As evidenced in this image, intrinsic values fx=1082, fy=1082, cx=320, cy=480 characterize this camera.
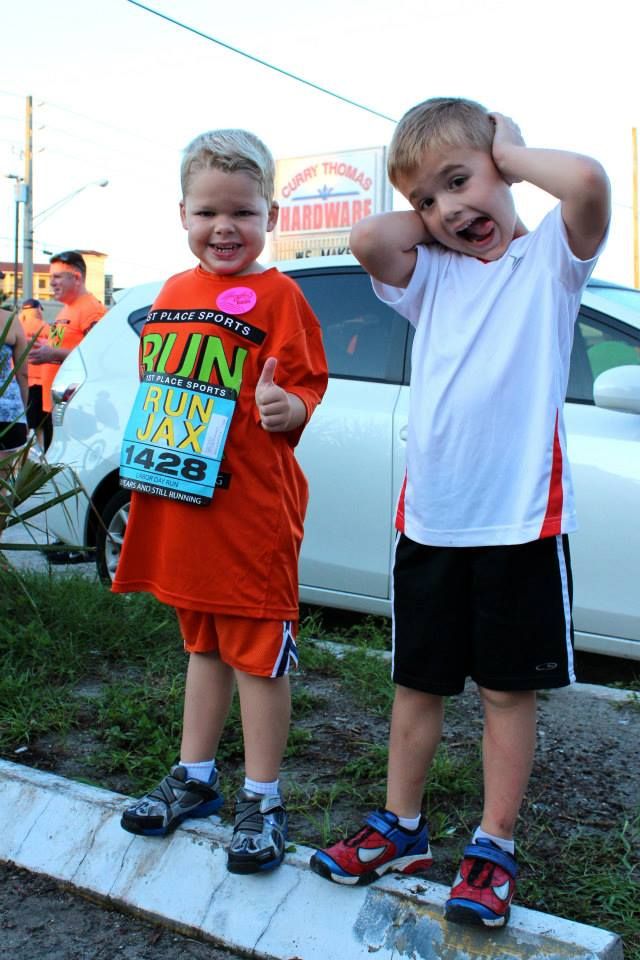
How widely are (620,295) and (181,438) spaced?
8.99 ft

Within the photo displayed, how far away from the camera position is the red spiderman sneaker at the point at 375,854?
234 centimetres

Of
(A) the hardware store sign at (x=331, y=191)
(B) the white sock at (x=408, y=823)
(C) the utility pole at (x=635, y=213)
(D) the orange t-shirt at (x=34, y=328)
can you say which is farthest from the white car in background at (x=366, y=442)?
(C) the utility pole at (x=635, y=213)

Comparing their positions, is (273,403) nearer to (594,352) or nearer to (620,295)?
(594,352)

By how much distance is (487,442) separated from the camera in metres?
2.24

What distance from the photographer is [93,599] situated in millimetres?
4523

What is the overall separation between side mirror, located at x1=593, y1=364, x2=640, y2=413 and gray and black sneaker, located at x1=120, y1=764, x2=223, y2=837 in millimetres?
1951

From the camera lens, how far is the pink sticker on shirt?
8.24 ft

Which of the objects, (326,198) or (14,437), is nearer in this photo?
(14,437)

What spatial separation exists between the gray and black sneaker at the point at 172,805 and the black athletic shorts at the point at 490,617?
2.28ft

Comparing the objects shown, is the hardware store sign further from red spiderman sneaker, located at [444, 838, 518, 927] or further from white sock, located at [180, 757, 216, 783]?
red spiderman sneaker, located at [444, 838, 518, 927]

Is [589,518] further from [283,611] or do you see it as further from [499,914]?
[499,914]

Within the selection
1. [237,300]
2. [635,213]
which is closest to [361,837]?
[237,300]

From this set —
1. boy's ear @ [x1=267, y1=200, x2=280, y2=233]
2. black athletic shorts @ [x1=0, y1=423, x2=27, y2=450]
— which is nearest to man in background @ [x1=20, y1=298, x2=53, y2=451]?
black athletic shorts @ [x1=0, y1=423, x2=27, y2=450]

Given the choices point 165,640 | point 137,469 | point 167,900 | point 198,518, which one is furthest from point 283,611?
point 165,640
